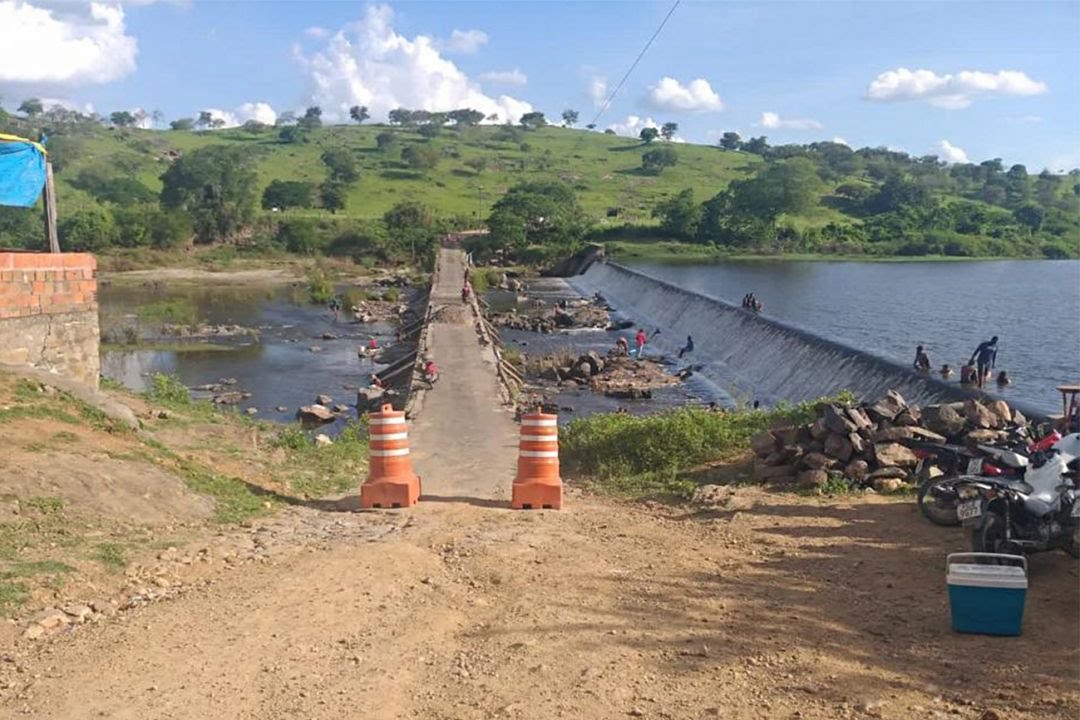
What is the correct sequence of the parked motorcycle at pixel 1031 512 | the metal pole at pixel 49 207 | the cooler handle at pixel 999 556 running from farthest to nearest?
1. the metal pole at pixel 49 207
2. the parked motorcycle at pixel 1031 512
3. the cooler handle at pixel 999 556

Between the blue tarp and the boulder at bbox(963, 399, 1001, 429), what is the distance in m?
12.1

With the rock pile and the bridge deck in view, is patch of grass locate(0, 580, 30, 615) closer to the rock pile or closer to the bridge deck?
the bridge deck

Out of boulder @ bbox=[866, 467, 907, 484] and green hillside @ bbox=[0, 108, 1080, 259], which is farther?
green hillside @ bbox=[0, 108, 1080, 259]

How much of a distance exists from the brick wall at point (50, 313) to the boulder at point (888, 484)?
35.1ft

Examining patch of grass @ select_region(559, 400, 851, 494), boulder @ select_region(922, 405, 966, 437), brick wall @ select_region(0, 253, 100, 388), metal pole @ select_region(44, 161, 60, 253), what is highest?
metal pole @ select_region(44, 161, 60, 253)

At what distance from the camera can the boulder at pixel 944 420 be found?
988 centimetres

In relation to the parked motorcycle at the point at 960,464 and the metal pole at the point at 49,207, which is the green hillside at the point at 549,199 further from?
the parked motorcycle at the point at 960,464

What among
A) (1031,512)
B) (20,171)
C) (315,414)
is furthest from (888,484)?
(315,414)

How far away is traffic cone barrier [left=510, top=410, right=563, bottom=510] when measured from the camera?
9.38 metres

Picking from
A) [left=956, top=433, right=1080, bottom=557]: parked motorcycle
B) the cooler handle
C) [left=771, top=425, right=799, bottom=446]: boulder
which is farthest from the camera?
[left=771, top=425, right=799, bottom=446]: boulder

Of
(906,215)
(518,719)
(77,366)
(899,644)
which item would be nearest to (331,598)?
(518,719)

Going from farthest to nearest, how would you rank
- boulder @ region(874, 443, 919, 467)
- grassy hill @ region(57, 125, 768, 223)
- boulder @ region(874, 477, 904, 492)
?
grassy hill @ region(57, 125, 768, 223) < boulder @ region(874, 443, 919, 467) < boulder @ region(874, 477, 904, 492)

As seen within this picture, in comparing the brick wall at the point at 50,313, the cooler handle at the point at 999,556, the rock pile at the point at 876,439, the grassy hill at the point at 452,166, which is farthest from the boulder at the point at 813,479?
the grassy hill at the point at 452,166

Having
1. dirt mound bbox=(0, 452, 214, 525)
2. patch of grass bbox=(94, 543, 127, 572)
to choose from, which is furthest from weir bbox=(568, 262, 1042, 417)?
patch of grass bbox=(94, 543, 127, 572)
